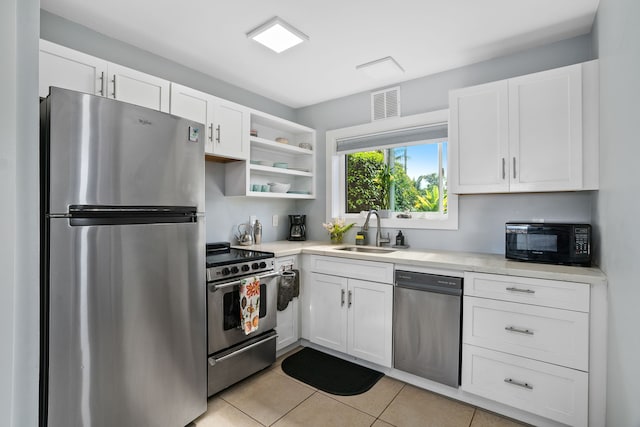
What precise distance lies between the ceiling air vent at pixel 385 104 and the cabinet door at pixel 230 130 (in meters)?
1.29

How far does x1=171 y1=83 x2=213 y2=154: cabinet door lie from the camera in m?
2.33

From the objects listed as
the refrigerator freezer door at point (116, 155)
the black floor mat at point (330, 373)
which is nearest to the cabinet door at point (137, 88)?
the refrigerator freezer door at point (116, 155)

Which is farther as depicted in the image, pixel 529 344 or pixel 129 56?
pixel 129 56

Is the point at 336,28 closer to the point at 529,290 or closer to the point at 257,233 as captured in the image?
the point at 257,233

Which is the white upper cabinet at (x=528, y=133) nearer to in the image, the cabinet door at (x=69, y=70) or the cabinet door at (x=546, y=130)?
the cabinet door at (x=546, y=130)

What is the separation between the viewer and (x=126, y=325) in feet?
5.28

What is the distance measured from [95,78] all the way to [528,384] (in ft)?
10.6

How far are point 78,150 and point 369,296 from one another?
2.09 meters

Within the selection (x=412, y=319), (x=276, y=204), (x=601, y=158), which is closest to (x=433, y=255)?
(x=412, y=319)

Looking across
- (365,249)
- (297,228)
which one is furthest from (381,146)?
(297,228)

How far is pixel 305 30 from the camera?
219cm

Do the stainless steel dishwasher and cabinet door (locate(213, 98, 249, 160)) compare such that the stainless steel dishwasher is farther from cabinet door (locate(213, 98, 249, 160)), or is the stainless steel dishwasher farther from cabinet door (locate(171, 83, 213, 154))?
cabinet door (locate(171, 83, 213, 154))

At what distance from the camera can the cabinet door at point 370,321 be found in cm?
243
